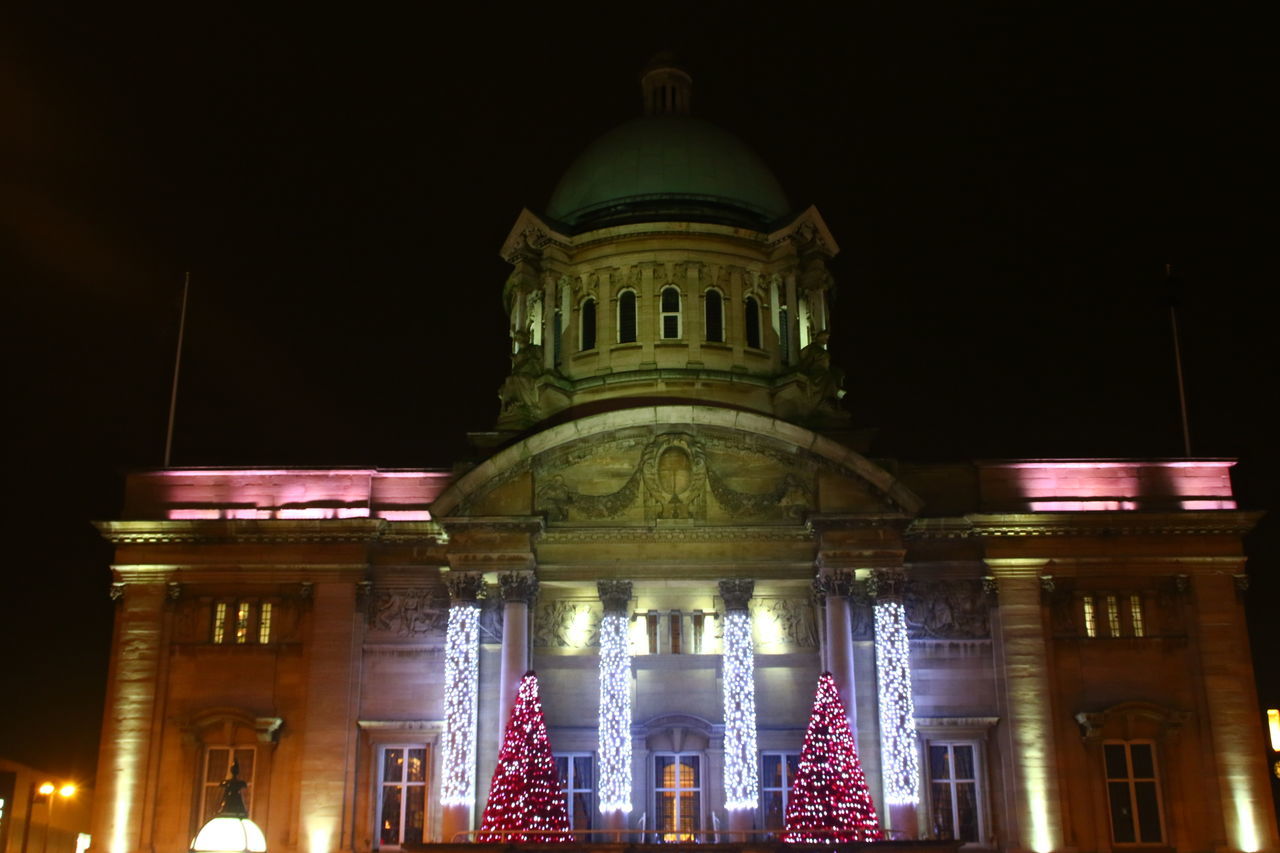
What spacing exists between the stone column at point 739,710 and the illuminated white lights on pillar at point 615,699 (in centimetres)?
245

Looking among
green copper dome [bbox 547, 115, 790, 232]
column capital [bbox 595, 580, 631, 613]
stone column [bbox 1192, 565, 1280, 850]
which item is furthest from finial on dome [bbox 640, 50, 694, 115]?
stone column [bbox 1192, 565, 1280, 850]

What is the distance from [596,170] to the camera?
49.0 m

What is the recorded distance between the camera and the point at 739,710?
116 feet

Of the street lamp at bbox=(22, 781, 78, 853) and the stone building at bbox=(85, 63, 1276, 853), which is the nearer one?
the stone building at bbox=(85, 63, 1276, 853)

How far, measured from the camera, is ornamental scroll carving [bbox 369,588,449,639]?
1473 inches

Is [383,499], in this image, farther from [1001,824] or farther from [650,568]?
[1001,824]

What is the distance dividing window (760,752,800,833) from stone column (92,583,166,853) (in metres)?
15.5

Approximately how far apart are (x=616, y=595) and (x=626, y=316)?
12140 mm

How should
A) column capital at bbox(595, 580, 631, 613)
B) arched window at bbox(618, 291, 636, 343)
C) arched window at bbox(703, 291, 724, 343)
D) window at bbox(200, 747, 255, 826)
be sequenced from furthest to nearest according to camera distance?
arched window at bbox(618, 291, 636, 343) < arched window at bbox(703, 291, 724, 343) < column capital at bbox(595, 580, 631, 613) < window at bbox(200, 747, 255, 826)

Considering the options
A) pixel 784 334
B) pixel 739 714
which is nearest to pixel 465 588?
pixel 739 714

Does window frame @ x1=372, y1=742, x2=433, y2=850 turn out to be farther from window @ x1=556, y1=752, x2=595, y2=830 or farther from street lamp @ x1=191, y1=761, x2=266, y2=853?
street lamp @ x1=191, y1=761, x2=266, y2=853

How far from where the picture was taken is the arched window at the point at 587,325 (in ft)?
151

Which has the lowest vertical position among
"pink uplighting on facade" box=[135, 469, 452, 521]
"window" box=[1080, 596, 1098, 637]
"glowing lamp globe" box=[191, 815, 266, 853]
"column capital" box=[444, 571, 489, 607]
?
"glowing lamp globe" box=[191, 815, 266, 853]

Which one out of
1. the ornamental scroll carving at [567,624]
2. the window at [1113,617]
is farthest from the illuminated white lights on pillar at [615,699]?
the window at [1113,617]
